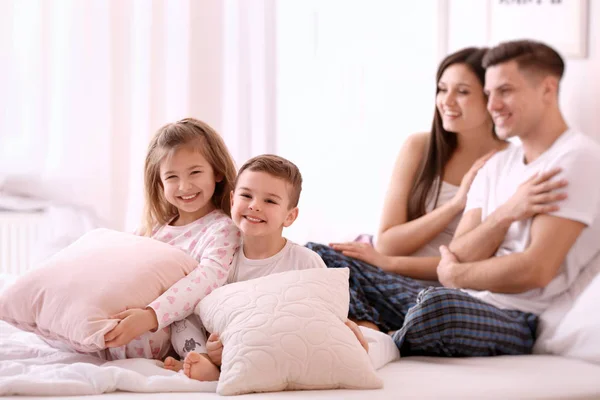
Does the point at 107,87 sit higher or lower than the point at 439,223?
higher

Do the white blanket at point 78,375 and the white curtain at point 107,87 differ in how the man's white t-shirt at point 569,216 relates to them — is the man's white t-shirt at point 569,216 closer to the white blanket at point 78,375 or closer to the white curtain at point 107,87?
the white blanket at point 78,375

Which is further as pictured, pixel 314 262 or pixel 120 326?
pixel 314 262

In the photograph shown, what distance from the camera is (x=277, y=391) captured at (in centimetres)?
142

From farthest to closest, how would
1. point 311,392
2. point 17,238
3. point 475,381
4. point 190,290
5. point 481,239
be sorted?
point 17,238 < point 481,239 < point 190,290 < point 475,381 < point 311,392

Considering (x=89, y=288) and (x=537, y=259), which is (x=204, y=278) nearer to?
(x=89, y=288)

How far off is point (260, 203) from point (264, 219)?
0.04 metres

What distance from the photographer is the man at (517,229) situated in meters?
1.82

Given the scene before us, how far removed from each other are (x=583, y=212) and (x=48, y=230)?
6.21 ft

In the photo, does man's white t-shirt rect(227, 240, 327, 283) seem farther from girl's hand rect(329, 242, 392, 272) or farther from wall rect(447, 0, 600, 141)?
wall rect(447, 0, 600, 141)

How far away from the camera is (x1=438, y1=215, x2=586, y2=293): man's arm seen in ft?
6.41

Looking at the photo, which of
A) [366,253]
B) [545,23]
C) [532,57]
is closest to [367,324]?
[366,253]

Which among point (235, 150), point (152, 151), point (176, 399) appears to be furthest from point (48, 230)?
point (176, 399)

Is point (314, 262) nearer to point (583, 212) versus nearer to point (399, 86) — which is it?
point (583, 212)

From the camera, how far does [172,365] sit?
1.57m
